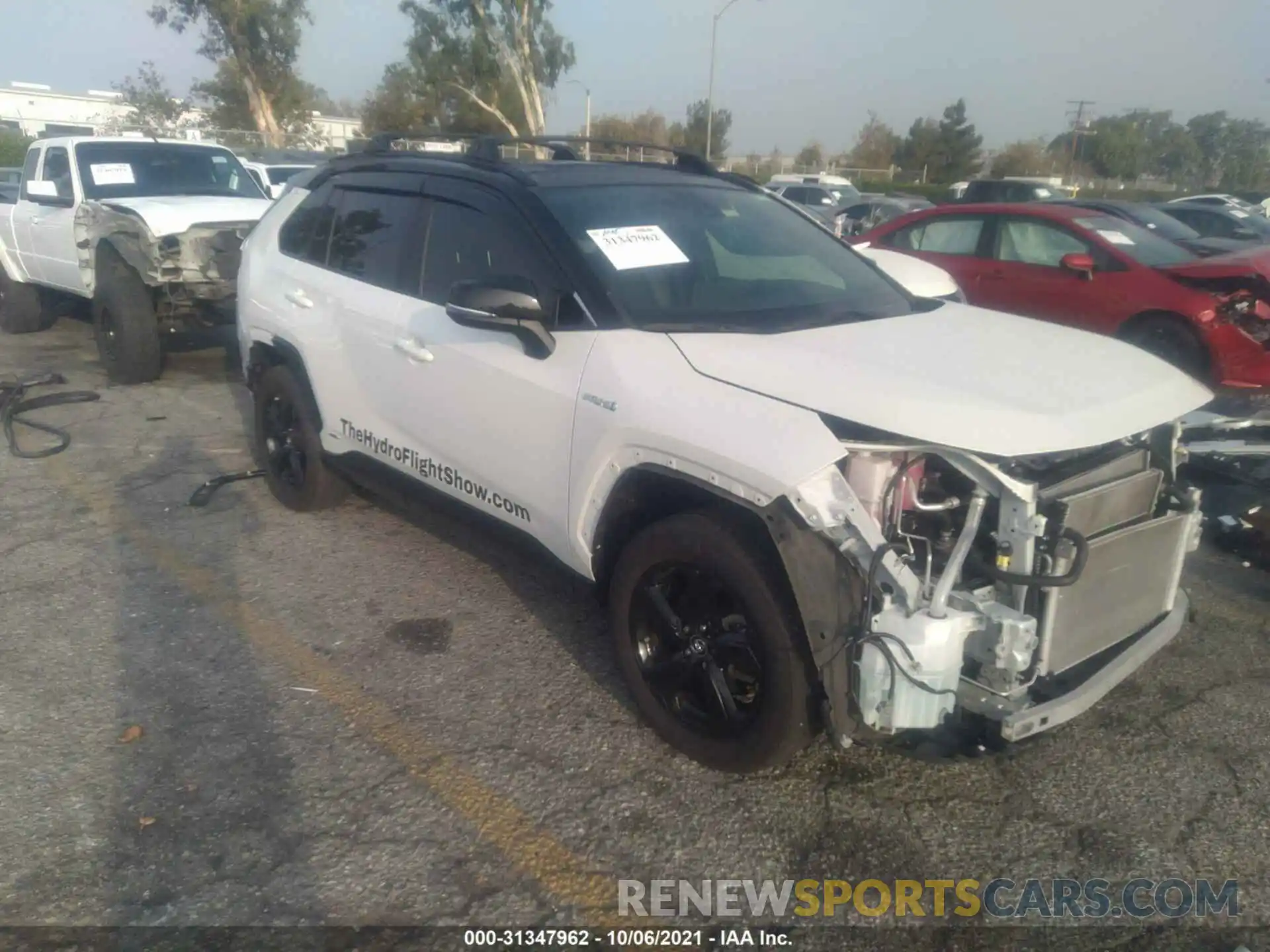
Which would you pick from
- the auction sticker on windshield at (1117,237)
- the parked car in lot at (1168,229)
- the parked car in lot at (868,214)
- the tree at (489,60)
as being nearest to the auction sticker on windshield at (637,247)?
the auction sticker on windshield at (1117,237)

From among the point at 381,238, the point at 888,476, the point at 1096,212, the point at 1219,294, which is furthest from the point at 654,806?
the point at 1096,212

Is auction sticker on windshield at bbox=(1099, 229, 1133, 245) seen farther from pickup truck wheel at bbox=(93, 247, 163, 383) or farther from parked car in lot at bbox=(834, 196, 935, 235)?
parked car in lot at bbox=(834, 196, 935, 235)

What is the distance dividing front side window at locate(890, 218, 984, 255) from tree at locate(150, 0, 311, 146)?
107ft

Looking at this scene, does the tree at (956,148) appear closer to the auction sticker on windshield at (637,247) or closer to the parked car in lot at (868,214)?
the parked car in lot at (868,214)

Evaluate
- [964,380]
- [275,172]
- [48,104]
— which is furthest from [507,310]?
[48,104]

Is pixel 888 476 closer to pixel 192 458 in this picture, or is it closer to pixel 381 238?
pixel 381 238

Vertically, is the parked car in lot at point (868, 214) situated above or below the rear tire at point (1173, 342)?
above

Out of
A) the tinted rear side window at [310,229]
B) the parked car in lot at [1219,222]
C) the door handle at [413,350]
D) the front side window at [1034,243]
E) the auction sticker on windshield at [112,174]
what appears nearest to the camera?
the door handle at [413,350]

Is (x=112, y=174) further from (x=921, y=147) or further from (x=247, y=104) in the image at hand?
(x=921, y=147)

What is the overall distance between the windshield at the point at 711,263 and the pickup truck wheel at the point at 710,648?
2.48 ft

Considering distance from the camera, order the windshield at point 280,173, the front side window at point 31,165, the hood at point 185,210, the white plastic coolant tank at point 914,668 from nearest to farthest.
Result: 1. the white plastic coolant tank at point 914,668
2. the hood at point 185,210
3. the front side window at point 31,165
4. the windshield at point 280,173

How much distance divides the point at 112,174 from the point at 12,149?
3696 cm

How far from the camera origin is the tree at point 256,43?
3719cm

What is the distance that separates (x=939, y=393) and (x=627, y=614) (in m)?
1.23
